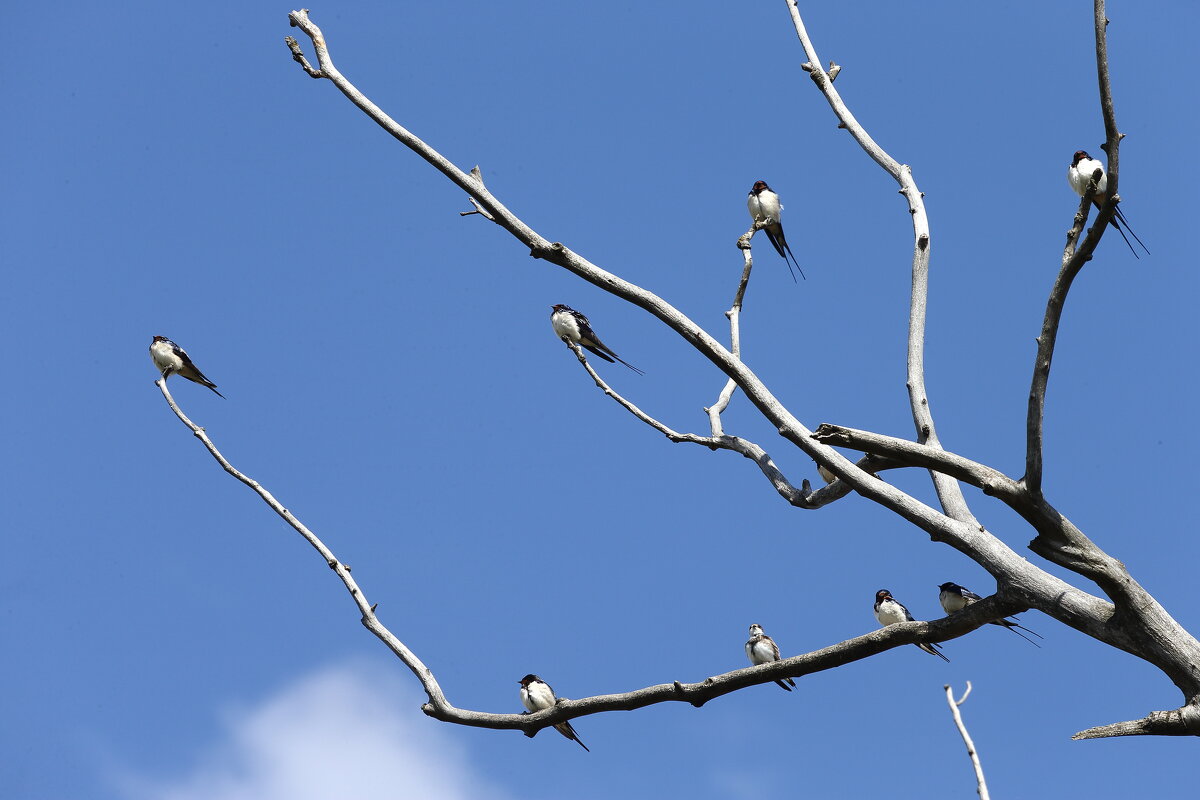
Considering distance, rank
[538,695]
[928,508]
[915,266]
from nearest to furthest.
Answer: [928,508], [915,266], [538,695]

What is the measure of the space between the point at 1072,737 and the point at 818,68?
15.5 ft

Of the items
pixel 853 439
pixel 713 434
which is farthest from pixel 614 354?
pixel 853 439

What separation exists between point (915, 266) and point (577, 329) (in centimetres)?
473

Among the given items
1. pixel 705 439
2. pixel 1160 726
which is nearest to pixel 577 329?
pixel 705 439

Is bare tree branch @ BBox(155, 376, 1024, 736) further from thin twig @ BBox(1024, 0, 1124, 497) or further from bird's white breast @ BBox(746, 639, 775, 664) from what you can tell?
bird's white breast @ BBox(746, 639, 775, 664)

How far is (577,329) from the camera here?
35.8 feet

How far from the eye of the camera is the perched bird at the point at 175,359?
13.0 meters

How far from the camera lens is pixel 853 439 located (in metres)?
5.43

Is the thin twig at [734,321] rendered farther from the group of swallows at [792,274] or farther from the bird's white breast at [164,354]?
the bird's white breast at [164,354]

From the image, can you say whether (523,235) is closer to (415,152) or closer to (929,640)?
(415,152)

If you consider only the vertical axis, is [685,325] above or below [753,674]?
above

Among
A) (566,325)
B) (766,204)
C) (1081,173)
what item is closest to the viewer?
(1081,173)

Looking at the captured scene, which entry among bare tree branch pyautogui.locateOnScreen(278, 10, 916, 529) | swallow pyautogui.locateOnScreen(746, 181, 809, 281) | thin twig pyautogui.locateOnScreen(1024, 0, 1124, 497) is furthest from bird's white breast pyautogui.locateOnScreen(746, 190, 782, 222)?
thin twig pyautogui.locateOnScreen(1024, 0, 1124, 497)

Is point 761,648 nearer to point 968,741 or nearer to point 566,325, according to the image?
point 566,325
